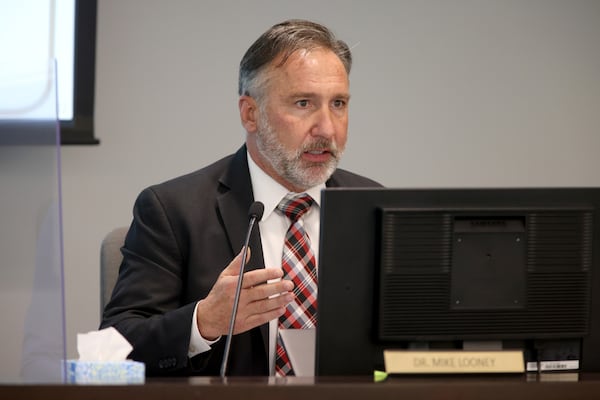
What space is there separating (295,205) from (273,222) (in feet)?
0.21

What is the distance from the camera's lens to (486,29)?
3680 mm

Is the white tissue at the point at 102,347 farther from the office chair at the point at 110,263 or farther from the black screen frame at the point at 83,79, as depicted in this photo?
the black screen frame at the point at 83,79

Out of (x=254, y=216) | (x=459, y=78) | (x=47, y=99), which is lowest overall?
(x=254, y=216)

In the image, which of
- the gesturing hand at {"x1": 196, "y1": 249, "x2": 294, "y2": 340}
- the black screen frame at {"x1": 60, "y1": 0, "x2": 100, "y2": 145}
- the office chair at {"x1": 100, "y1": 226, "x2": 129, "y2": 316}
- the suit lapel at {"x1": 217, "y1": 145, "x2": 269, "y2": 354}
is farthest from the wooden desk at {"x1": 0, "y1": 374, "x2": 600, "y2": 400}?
the black screen frame at {"x1": 60, "y1": 0, "x2": 100, "y2": 145}

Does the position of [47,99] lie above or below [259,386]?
above

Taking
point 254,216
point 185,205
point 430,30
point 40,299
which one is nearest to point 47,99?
point 40,299

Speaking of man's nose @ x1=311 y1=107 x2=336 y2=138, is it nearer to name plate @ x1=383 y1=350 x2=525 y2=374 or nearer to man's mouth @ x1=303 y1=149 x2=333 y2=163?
man's mouth @ x1=303 y1=149 x2=333 y2=163

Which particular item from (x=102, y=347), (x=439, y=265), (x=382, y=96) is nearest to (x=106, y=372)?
(x=102, y=347)

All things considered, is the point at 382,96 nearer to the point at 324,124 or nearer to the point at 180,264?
the point at 324,124

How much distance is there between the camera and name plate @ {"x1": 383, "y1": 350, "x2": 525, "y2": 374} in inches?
59.0

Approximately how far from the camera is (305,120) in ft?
7.65

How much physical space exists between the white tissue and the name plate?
414 mm

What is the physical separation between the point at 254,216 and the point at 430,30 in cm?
202

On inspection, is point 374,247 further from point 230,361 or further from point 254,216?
point 230,361
